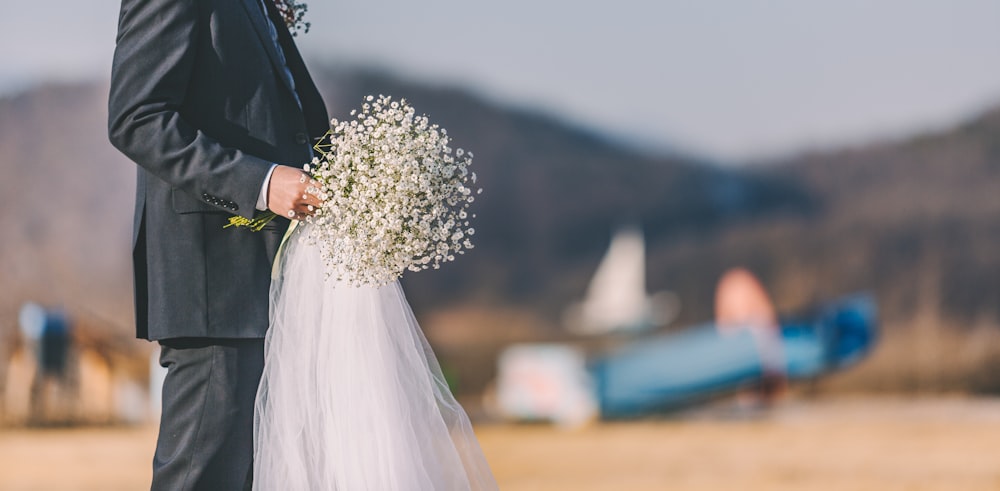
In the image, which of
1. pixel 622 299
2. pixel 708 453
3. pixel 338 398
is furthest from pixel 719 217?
pixel 338 398

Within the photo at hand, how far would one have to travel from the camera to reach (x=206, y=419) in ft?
5.15

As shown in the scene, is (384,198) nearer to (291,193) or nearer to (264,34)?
(291,193)

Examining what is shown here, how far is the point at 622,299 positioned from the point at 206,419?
767 cm

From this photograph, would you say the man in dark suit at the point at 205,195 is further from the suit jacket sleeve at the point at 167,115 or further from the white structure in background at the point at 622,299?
the white structure in background at the point at 622,299

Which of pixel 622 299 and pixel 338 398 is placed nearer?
pixel 338 398

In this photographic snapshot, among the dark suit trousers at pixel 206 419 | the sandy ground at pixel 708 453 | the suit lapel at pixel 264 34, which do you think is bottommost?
the sandy ground at pixel 708 453

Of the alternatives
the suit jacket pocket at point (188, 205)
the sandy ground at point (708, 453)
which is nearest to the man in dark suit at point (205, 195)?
the suit jacket pocket at point (188, 205)

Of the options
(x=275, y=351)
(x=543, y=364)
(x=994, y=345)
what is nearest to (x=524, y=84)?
(x=543, y=364)

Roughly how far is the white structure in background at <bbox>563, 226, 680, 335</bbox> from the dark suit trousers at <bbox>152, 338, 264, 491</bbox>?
7573 millimetres

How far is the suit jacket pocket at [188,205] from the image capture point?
Answer: 5.27ft

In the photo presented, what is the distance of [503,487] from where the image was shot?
5039 millimetres

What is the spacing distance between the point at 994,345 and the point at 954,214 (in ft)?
3.24

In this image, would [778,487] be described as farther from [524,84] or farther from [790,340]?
[524,84]

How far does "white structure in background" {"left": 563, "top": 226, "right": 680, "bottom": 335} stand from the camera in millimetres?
9133
